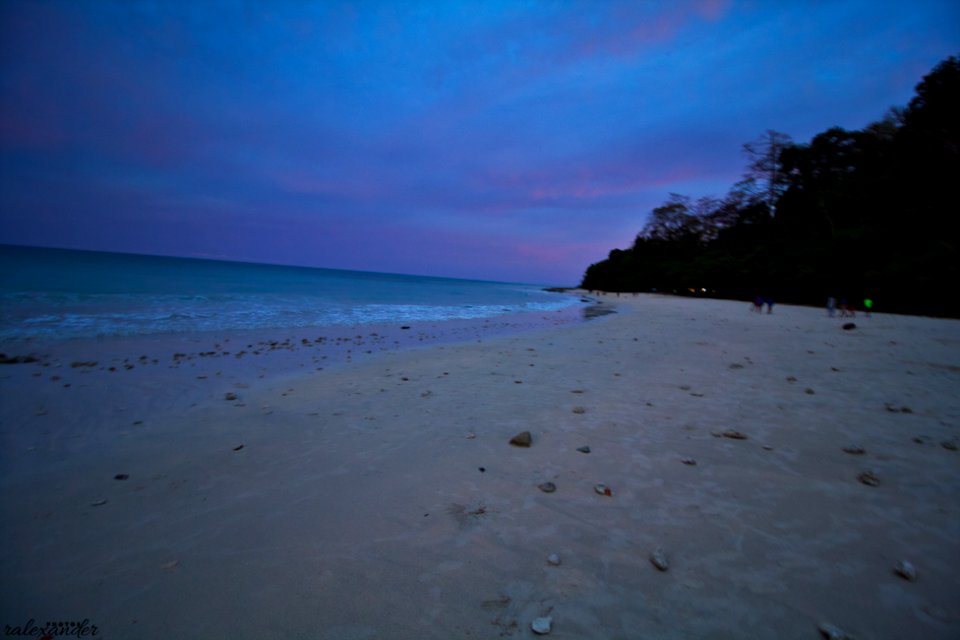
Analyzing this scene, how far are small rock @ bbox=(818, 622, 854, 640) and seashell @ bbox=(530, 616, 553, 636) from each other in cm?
142

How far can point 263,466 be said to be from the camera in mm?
3779

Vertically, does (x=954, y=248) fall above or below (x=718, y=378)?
above

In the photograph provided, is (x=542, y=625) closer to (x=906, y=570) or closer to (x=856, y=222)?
(x=906, y=570)

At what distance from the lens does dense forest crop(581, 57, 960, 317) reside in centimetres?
2616

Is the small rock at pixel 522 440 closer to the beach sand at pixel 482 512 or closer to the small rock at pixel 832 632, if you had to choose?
the beach sand at pixel 482 512

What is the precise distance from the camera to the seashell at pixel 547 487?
319cm

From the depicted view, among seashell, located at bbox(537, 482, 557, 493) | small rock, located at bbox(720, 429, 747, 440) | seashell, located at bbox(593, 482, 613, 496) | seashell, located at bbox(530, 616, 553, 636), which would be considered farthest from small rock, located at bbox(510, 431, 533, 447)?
small rock, located at bbox(720, 429, 747, 440)

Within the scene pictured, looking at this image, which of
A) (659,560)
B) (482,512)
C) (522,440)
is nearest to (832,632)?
(659,560)

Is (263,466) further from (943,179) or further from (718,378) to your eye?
(943,179)

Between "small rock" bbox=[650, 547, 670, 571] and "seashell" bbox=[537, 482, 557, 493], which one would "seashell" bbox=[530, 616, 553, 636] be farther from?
"seashell" bbox=[537, 482, 557, 493]

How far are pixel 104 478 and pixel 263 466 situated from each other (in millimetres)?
1522

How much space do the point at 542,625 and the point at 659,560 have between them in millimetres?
938

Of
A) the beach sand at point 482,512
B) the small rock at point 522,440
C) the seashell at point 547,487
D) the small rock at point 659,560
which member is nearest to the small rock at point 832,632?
the beach sand at point 482,512

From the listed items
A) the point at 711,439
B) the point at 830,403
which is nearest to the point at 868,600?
the point at 711,439
